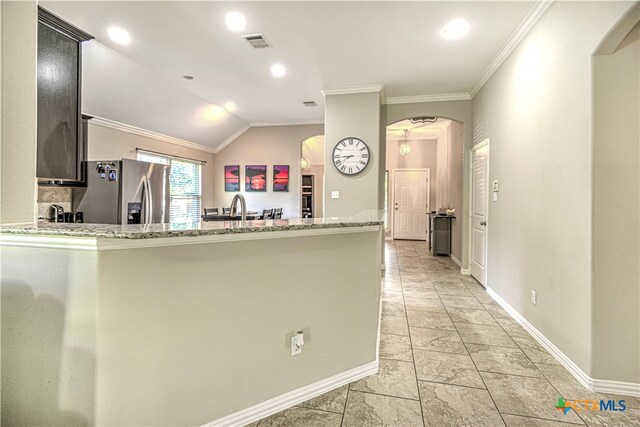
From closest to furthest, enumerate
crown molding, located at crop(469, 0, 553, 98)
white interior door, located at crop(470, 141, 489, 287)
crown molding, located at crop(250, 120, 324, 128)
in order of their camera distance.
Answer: crown molding, located at crop(469, 0, 553, 98)
white interior door, located at crop(470, 141, 489, 287)
crown molding, located at crop(250, 120, 324, 128)

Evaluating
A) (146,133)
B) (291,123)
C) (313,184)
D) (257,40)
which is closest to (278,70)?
(257,40)

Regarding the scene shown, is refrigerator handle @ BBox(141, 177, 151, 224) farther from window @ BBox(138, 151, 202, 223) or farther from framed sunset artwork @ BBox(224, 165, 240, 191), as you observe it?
framed sunset artwork @ BBox(224, 165, 240, 191)

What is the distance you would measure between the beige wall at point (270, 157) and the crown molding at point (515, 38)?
146 inches

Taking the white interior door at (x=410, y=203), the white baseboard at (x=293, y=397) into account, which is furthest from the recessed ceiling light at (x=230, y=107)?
the white baseboard at (x=293, y=397)

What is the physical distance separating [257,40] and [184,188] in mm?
4522

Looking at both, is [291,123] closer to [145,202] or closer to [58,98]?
[145,202]

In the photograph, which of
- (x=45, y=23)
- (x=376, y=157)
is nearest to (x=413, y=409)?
(x=45, y=23)

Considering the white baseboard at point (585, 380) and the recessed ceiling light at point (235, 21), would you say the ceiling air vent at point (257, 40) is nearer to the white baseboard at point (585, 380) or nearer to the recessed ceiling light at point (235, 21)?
the recessed ceiling light at point (235, 21)

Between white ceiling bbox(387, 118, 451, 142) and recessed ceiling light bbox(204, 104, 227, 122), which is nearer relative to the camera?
recessed ceiling light bbox(204, 104, 227, 122)

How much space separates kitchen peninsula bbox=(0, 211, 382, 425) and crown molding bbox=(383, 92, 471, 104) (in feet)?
12.6

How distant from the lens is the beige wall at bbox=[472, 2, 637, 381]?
199 cm

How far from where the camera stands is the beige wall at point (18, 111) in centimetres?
126

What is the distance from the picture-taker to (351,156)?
467cm

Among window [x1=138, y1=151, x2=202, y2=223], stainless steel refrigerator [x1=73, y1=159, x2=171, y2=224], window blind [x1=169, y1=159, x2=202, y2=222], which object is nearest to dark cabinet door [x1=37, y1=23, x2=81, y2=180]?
stainless steel refrigerator [x1=73, y1=159, x2=171, y2=224]
